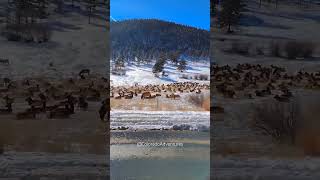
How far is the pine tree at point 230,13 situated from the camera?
485 cm

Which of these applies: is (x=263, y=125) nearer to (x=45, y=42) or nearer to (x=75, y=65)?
(x=75, y=65)

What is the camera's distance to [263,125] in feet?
15.7

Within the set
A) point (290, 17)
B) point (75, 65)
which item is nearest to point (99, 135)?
point (75, 65)

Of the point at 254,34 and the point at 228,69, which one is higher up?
the point at 254,34

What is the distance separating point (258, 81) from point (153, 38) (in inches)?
54.5

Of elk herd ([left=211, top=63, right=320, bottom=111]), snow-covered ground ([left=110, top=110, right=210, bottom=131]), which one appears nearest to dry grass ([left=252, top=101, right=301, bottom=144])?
elk herd ([left=211, top=63, right=320, bottom=111])

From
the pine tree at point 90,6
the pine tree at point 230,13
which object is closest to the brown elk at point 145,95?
the pine tree at point 90,6

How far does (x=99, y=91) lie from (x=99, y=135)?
516mm

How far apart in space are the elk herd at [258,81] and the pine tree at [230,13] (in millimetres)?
507

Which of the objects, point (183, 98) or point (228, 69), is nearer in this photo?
point (228, 69)

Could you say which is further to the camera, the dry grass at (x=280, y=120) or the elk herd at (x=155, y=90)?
the elk herd at (x=155, y=90)

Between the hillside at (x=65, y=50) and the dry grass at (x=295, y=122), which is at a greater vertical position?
the hillside at (x=65, y=50)

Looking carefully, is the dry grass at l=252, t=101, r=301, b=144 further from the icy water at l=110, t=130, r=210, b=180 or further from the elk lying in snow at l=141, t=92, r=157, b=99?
the elk lying in snow at l=141, t=92, r=157, b=99

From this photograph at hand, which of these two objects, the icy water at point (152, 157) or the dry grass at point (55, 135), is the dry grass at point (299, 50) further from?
the dry grass at point (55, 135)
